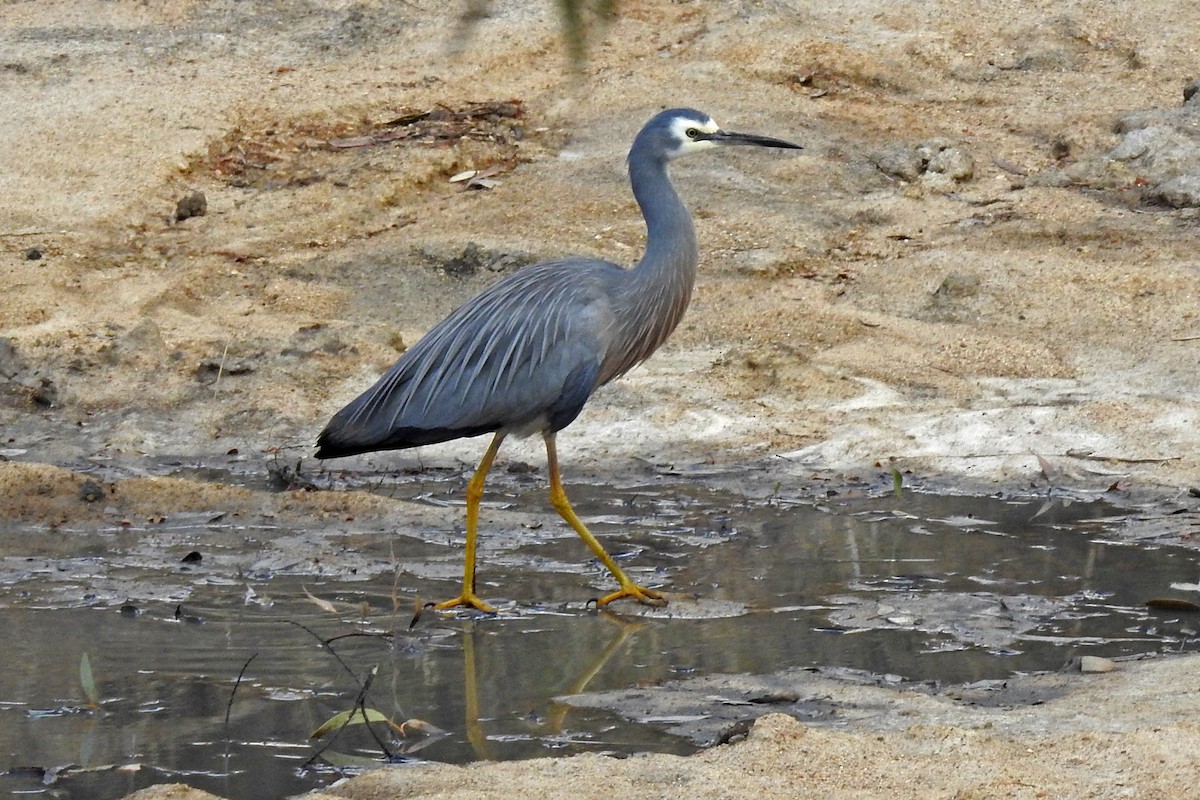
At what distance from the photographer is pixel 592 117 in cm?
1136

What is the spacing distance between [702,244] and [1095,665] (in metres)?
5.27

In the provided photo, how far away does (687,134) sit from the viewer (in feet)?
20.8

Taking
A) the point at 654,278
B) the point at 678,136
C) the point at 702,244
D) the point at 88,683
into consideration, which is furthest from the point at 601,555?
the point at 702,244

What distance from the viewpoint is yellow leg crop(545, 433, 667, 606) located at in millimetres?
5547

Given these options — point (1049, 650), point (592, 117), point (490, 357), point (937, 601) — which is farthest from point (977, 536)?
point (592, 117)

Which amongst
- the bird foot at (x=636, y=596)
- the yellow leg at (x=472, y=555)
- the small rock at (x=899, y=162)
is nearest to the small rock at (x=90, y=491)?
the yellow leg at (x=472, y=555)

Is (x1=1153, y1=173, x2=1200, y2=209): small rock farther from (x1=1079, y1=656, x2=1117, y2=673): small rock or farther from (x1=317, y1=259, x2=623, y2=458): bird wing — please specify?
(x1=1079, y1=656, x2=1117, y2=673): small rock

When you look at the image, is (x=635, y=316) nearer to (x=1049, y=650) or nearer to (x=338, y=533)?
(x=338, y=533)

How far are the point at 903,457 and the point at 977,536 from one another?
96 centimetres

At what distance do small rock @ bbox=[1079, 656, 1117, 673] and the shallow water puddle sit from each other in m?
0.16

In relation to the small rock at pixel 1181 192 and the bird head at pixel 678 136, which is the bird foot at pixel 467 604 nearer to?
the bird head at pixel 678 136

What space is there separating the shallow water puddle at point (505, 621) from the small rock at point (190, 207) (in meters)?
4.08

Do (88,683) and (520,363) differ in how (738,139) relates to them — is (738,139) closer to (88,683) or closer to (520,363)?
(520,363)

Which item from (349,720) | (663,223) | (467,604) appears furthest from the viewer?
(663,223)
